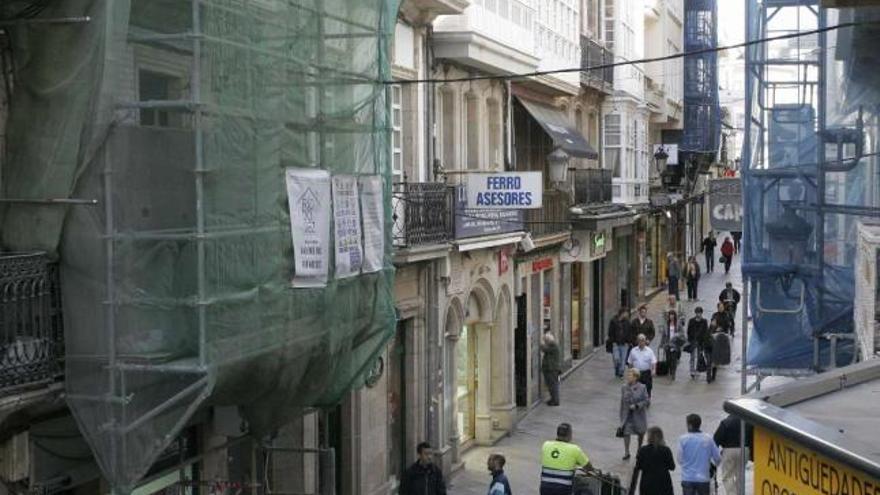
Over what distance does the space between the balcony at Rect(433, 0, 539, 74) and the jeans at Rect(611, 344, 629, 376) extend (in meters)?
7.31

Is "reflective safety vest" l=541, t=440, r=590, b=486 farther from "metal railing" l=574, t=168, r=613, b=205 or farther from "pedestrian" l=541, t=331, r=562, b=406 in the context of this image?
"metal railing" l=574, t=168, r=613, b=205

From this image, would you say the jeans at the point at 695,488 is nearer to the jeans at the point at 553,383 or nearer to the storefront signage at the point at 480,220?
the storefront signage at the point at 480,220

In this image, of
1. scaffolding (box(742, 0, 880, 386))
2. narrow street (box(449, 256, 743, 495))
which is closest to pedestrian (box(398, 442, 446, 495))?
narrow street (box(449, 256, 743, 495))

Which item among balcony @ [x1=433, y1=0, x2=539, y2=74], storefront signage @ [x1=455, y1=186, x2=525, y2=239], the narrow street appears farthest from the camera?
storefront signage @ [x1=455, y1=186, x2=525, y2=239]

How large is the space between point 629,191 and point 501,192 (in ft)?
59.0

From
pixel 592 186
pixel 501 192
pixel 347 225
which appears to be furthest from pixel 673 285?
pixel 347 225

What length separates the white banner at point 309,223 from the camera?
11758 mm

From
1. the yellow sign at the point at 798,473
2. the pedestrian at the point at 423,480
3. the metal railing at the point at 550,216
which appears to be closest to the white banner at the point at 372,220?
the pedestrian at the point at 423,480

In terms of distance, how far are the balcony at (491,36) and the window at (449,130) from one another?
26.1 inches

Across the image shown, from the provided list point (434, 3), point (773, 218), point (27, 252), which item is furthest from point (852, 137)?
point (27, 252)

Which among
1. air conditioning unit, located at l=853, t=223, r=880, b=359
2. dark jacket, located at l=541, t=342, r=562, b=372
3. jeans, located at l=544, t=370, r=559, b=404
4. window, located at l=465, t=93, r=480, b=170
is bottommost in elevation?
jeans, located at l=544, t=370, r=559, b=404

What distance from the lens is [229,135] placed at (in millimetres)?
10570

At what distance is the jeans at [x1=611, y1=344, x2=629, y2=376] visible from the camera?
97.2 ft

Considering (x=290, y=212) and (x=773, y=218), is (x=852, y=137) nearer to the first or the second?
(x=773, y=218)
